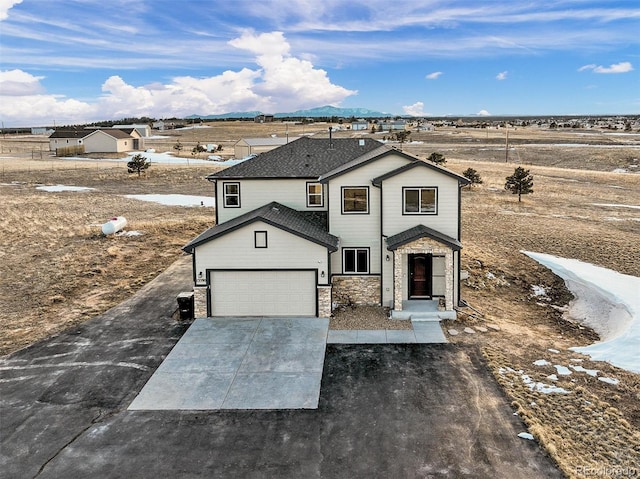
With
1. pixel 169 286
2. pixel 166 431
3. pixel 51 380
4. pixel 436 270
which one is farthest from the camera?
pixel 169 286

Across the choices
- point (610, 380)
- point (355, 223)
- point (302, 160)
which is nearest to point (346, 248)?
point (355, 223)

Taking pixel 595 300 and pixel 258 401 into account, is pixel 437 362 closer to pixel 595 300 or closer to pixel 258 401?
pixel 258 401

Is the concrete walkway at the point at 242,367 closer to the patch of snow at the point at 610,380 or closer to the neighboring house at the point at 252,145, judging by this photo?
the patch of snow at the point at 610,380

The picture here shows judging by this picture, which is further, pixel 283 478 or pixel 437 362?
pixel 437 362

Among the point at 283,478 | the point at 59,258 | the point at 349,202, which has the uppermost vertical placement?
the point at 349,202

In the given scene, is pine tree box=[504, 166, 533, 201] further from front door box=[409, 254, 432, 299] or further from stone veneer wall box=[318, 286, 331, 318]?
stone veneer wall box=[318, 286, 331, 318]

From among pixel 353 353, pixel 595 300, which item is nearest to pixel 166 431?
pixel 353 353
